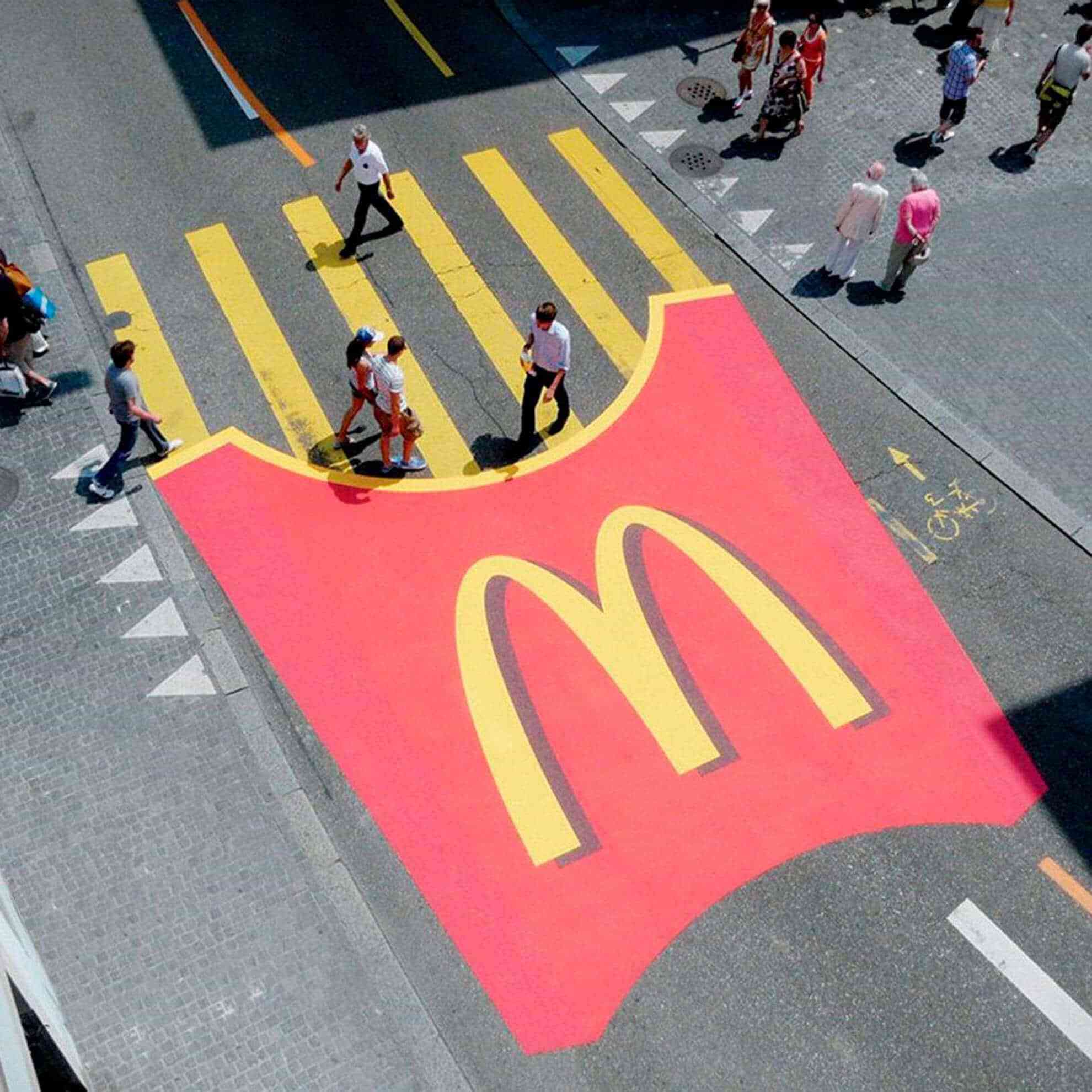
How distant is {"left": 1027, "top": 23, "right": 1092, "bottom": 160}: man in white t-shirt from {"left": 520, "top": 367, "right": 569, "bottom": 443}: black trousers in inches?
362

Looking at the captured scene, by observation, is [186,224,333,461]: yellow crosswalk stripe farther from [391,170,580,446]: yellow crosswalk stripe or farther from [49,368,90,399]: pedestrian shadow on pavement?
[391,170,580,446]: yellow crosswalk stripe

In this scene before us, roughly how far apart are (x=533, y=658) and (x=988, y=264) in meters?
9.29

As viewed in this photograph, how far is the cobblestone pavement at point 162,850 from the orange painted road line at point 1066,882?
5852 mm

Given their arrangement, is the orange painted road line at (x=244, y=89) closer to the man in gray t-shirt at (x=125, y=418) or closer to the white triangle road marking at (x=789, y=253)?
the man in gray t-shirt at (x=125, y=418)

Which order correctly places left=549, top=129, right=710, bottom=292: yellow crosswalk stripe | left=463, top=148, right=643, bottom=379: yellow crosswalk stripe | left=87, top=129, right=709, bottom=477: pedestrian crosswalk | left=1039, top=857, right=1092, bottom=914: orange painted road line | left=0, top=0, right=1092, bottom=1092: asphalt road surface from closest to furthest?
left=0, top=0, right=1092, bottom=1092: asphalt road surface < left=1039, top=857, right=1092, bottom=914: orange painted road line < left=87, top=129, right=709, bottom=477: pedestrian crosswalk < left=463, top=148, right=643, bottom=379: yellow crosswalk stripe < left=549, top=129, right=710, bottom=292: yellow crosswalk stripe

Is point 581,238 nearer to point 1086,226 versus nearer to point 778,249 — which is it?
point 778,249

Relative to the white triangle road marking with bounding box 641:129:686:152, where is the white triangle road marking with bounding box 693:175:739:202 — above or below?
below

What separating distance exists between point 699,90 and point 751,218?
3.18m

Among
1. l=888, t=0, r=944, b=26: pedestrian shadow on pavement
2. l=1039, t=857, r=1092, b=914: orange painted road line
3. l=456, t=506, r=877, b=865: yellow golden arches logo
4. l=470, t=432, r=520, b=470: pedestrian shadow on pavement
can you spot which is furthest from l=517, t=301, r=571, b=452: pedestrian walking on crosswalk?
l=888, t=0, r=944, b=26: pedestrian shadow on pavement

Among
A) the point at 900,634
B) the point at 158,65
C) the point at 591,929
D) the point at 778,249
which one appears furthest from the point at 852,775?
the point at 158,65

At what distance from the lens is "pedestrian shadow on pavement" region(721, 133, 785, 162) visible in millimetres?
16406

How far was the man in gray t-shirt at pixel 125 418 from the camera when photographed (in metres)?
11.2

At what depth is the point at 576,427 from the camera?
1317 cm

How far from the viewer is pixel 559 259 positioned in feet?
48.8
